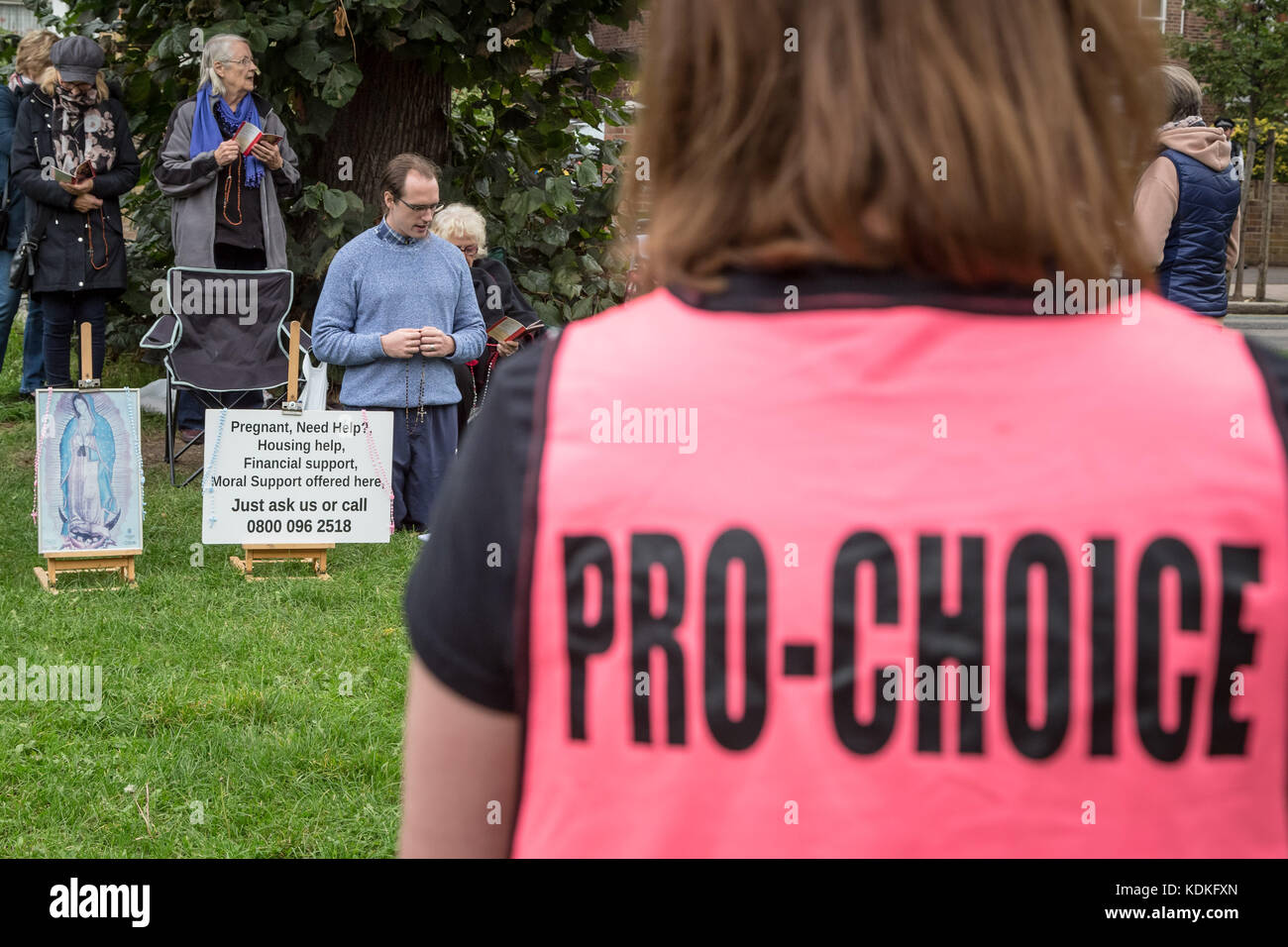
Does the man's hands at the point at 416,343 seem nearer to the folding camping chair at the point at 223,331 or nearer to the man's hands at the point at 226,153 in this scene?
the folding camping chair at the point at 223,331

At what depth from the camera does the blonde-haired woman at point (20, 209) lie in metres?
9.24

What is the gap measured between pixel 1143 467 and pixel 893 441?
0.54 ft

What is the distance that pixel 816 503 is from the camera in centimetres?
97

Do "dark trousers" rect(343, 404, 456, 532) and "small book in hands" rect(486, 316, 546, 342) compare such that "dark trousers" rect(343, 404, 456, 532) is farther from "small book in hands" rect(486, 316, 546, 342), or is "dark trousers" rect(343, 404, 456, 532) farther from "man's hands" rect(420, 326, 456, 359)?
"small book in hands" rect(486, 316, 546, 342)

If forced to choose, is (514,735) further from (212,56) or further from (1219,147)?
(212,56)

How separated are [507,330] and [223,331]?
64.6 inches

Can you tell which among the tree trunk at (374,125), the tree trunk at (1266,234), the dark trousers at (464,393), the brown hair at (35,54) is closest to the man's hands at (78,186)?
the brown hair at (35,54)

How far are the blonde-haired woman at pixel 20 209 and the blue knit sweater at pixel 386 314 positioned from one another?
315cm

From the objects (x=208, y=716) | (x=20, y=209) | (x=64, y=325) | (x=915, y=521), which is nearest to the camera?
(x=915, y=521)

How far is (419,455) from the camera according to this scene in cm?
739

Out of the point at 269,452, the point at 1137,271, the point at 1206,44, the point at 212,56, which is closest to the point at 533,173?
the point at 212,56

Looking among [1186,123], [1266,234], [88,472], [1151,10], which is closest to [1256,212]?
[1266,234]

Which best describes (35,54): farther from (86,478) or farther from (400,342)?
(86,478)

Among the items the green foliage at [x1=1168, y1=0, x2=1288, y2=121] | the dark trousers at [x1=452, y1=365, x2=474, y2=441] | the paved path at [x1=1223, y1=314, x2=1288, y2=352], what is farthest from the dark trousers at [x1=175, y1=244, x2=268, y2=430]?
the green foliage at [x1=1168, y1=0, x2=1288, y2=121]
